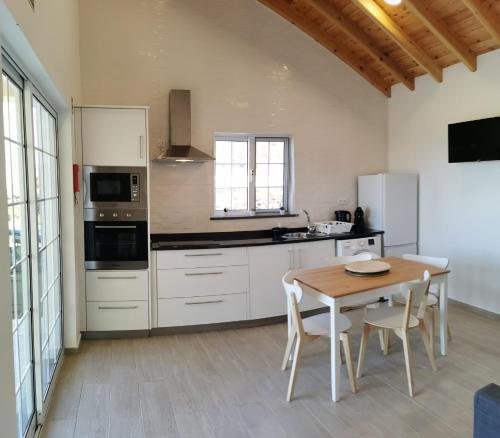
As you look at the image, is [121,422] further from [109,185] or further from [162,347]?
[109,185]

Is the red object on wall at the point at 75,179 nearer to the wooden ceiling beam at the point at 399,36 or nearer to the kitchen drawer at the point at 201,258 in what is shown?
the kitchen drawer at the point at 201,258

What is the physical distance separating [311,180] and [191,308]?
219cm

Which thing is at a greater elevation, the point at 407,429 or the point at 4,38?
the point at 4,38

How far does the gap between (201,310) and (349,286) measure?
1.71 meters

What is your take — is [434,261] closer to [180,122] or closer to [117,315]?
[180,122]

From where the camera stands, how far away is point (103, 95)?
4227 mm

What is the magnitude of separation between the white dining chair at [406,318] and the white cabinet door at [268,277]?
3.97 ft

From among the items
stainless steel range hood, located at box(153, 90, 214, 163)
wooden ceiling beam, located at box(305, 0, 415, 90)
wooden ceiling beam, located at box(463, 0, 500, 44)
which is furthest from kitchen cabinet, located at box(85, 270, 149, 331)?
wooden ceiling beam, located at box(463, 0, 500, 44)

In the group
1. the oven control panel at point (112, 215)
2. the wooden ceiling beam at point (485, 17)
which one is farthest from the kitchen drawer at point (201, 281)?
the wooden ceiling beam at point (485, 17)

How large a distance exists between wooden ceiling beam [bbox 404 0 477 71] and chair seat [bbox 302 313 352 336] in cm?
278

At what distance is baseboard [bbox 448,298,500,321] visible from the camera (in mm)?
4285

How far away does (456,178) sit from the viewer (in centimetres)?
464

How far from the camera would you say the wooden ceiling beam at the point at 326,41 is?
15.5ft

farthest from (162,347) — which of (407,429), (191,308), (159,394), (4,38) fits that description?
(4,38)
